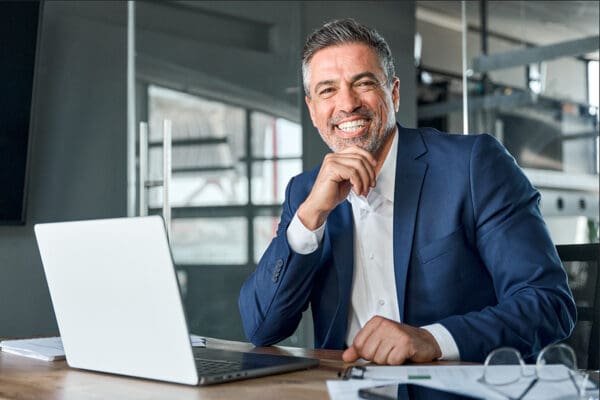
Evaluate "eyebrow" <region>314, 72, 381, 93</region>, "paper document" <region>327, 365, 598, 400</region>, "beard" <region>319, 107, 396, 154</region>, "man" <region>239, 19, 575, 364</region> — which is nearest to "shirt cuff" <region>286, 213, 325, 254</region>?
"man" <region>239, 19, 575, 364</region>

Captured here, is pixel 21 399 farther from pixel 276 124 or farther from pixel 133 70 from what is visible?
pixel 276 124

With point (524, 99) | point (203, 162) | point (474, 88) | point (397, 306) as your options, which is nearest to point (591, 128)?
point (524, 99)

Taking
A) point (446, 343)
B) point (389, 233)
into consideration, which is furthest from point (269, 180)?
point (446, 343)

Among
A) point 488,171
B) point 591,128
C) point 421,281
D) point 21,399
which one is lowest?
point 21,399

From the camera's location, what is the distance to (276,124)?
4207 millimetres

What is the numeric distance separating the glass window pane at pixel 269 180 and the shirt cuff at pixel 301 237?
2307mm

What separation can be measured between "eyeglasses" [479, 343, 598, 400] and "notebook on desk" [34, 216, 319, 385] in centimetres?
42

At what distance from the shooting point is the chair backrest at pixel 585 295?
1.90 meters

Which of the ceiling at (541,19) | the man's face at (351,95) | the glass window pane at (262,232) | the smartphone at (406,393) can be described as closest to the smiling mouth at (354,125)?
the man's face at (351,95)

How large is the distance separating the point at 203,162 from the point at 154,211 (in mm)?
351

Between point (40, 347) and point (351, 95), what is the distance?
921 mm

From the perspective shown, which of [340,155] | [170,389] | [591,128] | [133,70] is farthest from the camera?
[591,128]

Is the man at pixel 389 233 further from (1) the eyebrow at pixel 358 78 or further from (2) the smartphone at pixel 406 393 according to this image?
(2) the smartphone at pixel 406 393

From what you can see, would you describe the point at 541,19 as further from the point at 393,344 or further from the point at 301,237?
the point at 393,344
